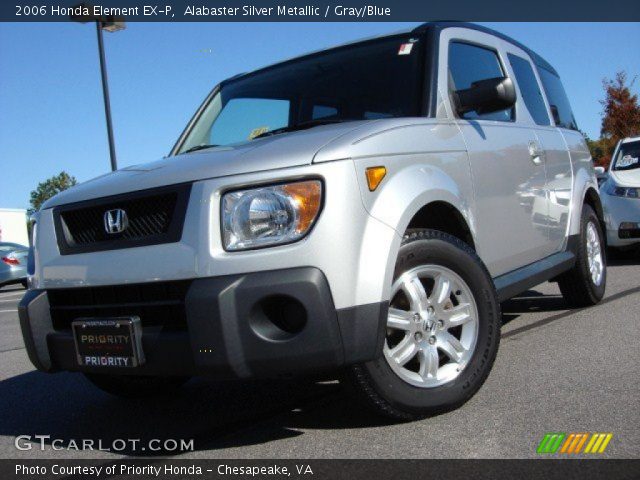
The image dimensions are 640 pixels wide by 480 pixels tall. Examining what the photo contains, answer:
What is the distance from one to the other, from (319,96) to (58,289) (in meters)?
1.70

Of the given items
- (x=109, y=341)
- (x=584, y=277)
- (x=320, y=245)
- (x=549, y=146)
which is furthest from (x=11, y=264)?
(x=320, y=245)

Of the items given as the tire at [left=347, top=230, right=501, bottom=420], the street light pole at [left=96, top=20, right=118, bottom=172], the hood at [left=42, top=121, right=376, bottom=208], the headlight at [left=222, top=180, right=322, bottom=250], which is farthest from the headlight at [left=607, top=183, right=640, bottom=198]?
the street light pole at [left=96, top=20, right=118, bottom=172]

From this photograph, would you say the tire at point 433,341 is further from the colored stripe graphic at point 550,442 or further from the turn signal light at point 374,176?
the colored stripe graphic at point 550,442

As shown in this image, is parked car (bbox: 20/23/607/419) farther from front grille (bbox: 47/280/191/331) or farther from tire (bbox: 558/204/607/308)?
tire (bbox: 558/204/607/308)

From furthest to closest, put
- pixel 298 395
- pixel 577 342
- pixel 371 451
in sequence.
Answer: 1. pixel 577 342
2. pixel 298 395
3. pixel 371 451

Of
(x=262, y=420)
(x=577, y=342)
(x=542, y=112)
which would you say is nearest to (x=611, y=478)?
(x=262, y=420)

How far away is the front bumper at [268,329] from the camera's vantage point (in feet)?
8.24

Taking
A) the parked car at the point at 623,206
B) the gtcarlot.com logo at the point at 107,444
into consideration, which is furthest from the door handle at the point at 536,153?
the parked car at the point at 623,206

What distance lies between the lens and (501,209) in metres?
3.81

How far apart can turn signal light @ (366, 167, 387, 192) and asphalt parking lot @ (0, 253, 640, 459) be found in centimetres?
97

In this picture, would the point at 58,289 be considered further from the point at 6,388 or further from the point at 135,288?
the point at 6,388

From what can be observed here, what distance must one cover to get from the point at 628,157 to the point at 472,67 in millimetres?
6215

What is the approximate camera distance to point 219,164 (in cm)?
275

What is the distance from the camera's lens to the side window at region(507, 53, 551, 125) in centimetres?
474
